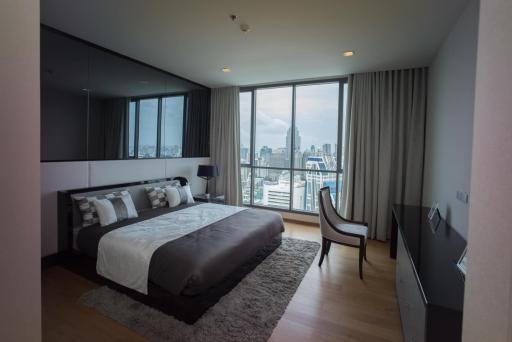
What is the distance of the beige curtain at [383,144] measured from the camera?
3.86m

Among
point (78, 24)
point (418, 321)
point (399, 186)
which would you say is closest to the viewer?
point (418, 321)

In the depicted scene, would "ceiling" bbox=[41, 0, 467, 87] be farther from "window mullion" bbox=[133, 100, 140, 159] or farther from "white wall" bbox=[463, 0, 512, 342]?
"white wall" bbox=[463, 0, 512, 342]

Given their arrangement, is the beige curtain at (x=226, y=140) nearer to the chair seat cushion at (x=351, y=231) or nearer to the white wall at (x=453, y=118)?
the chair seat cushion at (x=351, y=231)

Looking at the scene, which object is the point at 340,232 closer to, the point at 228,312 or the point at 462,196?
the point at 462,196

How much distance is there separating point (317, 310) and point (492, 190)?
2.06 metres

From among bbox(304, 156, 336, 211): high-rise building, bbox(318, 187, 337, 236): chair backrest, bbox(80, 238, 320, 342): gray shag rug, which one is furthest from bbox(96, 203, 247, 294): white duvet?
bbox(304, 156, 336, 211): high-rise building

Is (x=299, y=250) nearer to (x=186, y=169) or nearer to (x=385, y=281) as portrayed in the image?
(x=385, y=281)

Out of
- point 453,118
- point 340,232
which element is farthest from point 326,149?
point 453,118

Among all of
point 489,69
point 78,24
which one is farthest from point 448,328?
point 78,24

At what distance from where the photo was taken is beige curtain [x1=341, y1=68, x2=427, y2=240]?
152 inches

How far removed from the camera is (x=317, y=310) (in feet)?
7.52

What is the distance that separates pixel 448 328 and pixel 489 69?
115 centimetres

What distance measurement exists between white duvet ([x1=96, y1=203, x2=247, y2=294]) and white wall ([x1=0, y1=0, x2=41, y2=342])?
1.58 meters

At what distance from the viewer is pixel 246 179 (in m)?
5.52
